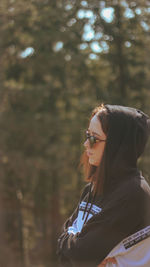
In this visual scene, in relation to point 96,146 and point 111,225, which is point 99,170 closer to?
point 96,146

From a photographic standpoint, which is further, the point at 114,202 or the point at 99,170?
the point at 99,170

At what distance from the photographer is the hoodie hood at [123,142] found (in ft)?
6.20

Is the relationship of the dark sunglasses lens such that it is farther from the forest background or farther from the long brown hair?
the forest background

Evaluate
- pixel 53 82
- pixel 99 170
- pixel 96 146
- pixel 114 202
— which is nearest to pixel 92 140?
pixel 96 146

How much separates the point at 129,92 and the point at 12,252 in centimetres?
544

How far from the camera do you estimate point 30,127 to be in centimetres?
1112

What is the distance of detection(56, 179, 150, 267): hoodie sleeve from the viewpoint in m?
1.81

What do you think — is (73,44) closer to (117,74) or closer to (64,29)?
(64,29)

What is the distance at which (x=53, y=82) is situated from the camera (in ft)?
38.8

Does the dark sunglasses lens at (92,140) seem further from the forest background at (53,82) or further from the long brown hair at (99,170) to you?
the forest background at (53,82)

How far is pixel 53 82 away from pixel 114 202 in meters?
10.2

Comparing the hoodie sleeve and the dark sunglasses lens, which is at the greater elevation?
the dark sunglasses lens

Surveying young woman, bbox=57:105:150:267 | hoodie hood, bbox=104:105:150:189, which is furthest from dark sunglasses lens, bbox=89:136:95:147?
A: hoodie hood, bbox=104:105:150:189

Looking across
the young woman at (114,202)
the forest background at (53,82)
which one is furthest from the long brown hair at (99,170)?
the forest background at (53,82)
